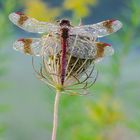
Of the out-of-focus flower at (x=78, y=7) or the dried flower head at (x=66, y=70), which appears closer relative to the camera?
the dried flower head at (x=66, y=70)

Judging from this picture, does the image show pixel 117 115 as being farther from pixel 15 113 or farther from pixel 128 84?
pixel 15 113

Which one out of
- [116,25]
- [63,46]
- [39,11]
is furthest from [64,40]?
[39,11]

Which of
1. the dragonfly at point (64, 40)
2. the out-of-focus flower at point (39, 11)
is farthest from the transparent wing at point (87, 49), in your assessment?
the out-of-focus flower at point (39, 11)

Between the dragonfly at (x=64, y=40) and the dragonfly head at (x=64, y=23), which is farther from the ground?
the dragonfly head at (x=64, y=23)

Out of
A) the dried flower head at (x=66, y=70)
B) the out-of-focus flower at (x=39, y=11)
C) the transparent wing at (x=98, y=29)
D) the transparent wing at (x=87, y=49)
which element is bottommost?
the dried flower head at (x=66, y=70)

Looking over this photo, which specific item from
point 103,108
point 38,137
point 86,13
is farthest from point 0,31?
point 38,137

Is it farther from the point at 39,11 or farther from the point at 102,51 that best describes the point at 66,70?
the point at 39,11

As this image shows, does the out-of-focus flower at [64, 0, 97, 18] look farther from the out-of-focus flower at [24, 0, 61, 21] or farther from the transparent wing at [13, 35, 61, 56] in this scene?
the transparent wing at [13, 35, 61, 56]

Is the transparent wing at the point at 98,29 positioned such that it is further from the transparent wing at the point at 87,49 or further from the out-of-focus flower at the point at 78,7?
the out-of-focus flower at the point at 78,7
